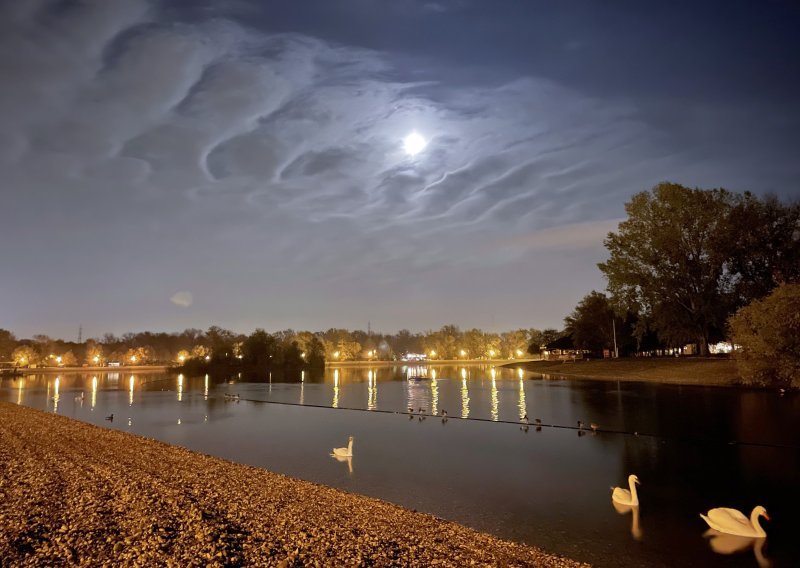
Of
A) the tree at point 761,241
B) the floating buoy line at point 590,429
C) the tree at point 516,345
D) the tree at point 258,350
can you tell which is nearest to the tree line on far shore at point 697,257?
the tree at point 761,241

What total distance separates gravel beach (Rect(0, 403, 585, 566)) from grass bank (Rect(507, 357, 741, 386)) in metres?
43.5

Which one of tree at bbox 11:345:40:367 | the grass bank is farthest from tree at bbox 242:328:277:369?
tree at bbox 11:345:40:367

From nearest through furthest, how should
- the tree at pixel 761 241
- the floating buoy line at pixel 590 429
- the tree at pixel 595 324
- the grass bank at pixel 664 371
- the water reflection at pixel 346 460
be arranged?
1. the water reflection at pixel 346 460
2. the floating buoy line at pixel 590 429
3. the grass bank at pixel 664 371
4. the tree at pixel 761 241
5. the tree at pixel 595 324

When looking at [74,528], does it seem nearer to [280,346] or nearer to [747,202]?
[747,202]

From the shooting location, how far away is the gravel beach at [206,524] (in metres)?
8.00

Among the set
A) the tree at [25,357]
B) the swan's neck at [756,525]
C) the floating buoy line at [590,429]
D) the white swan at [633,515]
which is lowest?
the floating buoy line at [590,429]

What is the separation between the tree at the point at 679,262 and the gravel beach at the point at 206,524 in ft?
181

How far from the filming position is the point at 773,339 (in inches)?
1395

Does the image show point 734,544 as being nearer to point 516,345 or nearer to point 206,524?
point 206,524

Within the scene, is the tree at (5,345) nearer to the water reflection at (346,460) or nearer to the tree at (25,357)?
the tree at (25,357)

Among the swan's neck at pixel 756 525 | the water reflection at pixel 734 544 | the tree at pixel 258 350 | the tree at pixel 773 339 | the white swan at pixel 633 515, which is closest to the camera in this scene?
the water reflection at pixel 734 544

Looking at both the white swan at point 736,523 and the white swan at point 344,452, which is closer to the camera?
the white swan at point 736,523

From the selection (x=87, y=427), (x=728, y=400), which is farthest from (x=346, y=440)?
(x=728, y=400)

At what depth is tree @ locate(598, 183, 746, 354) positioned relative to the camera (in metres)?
55.0
